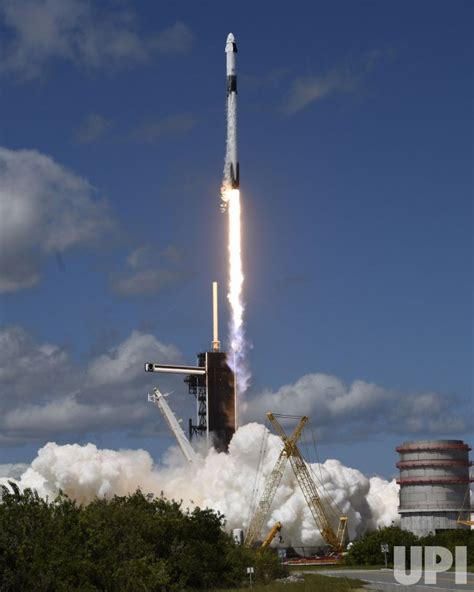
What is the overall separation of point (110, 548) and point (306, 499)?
96352mm

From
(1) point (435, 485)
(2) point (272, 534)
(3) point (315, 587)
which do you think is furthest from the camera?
(1) point (435, 485)

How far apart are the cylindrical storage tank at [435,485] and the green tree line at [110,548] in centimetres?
9182

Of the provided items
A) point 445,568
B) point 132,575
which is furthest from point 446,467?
point 132,575

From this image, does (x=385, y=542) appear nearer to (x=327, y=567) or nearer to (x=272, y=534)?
(x=327, y=567)

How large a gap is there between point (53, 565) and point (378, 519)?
133 metres

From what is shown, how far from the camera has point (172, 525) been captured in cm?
9125

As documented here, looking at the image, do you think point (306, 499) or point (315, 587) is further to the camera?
point (306, 499)

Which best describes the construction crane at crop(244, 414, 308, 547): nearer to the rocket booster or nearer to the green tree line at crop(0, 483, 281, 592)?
the rocket booster

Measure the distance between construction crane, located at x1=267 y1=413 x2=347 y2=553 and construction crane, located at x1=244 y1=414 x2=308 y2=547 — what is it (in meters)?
0.66

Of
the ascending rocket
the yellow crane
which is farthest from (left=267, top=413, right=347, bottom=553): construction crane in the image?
the ascending rocket

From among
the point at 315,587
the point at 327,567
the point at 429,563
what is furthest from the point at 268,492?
the point at 315,587

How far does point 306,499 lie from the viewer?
6786 inches

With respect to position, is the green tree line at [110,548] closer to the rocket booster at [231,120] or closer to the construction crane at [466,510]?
the rocket booster at [231,120]

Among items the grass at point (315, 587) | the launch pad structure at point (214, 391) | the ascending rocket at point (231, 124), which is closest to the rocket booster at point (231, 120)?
the ascending rocket at point (231, 124)
